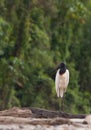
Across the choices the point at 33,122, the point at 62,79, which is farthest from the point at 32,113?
the point at 62,79

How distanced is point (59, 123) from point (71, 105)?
12.2m

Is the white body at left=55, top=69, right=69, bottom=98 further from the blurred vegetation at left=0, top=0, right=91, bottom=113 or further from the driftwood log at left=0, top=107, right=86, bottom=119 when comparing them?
the blurred vegetation at left=0, top=0, right=91, bottom=113

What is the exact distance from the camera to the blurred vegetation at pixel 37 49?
23.4 m

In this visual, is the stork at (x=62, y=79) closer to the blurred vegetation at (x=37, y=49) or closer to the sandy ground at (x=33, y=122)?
the sandy ground at (x=33, y=122)

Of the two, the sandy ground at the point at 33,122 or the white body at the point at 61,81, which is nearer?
the sandy ground at the point at 33,122

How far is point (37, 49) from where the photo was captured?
24656 mm

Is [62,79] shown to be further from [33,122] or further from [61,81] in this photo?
[33,122]

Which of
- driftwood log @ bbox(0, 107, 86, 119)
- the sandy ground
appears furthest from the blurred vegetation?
the sandy ground

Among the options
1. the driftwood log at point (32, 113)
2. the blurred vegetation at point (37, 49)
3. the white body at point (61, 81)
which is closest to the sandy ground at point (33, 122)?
the driftwood log at point (32, 113)

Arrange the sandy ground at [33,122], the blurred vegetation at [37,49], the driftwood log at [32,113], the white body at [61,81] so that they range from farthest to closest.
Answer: the blurred vegetation at [37,49], the white body at [61,81], the driftwood log at [32,113], the sandy ground at [33,122]

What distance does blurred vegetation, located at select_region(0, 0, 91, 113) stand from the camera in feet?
76.6

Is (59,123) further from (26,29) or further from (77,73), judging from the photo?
(77,73)

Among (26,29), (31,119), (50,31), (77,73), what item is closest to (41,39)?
(26,29)

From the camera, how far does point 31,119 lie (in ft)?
49.0
